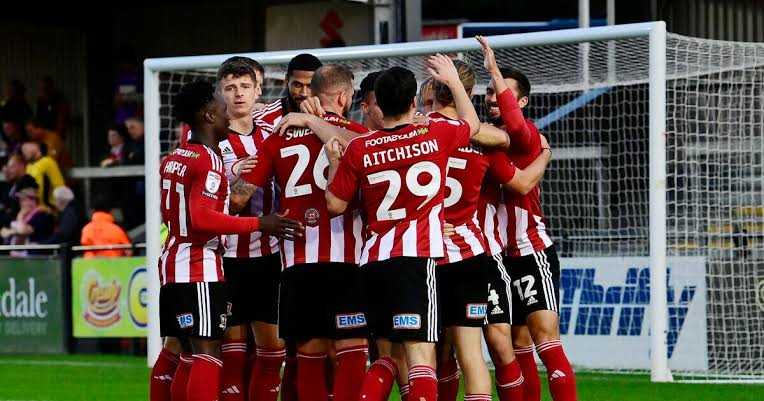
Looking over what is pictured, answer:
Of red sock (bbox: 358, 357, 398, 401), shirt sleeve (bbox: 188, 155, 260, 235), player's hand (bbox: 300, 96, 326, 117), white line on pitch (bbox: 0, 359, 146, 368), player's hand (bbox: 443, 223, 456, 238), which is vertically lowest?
white line on pitch (bbox: 0, 359, 146, 368)

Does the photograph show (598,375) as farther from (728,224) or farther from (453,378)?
(453,378)

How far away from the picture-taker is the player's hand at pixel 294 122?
714 centimetres

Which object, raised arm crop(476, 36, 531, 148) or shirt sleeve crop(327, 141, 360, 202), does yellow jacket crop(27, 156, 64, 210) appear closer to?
raised arm crop(476, 36, 531, 148)

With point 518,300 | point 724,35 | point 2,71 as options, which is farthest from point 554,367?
point 2,71

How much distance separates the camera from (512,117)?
24.0 feet

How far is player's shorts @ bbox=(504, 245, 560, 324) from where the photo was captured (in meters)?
7.78

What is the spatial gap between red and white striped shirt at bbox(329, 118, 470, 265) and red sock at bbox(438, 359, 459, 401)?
1204mm

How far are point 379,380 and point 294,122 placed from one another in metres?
1.35

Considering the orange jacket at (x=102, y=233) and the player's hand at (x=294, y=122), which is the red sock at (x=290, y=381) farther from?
the orange jacket at (x=102, y=233)

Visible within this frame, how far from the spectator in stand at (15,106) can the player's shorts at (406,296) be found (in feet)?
45.4

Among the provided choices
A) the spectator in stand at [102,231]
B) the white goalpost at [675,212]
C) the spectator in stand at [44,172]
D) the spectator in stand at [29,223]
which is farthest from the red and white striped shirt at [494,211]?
the spectator in stand at [44,172]

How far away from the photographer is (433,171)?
265 inches

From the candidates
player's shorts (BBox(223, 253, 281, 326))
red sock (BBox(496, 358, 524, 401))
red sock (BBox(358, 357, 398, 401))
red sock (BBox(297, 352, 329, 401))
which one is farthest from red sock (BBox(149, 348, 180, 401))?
red sock (BBox(496, 358, 524, 401))

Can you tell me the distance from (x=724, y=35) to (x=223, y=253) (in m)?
10.3
